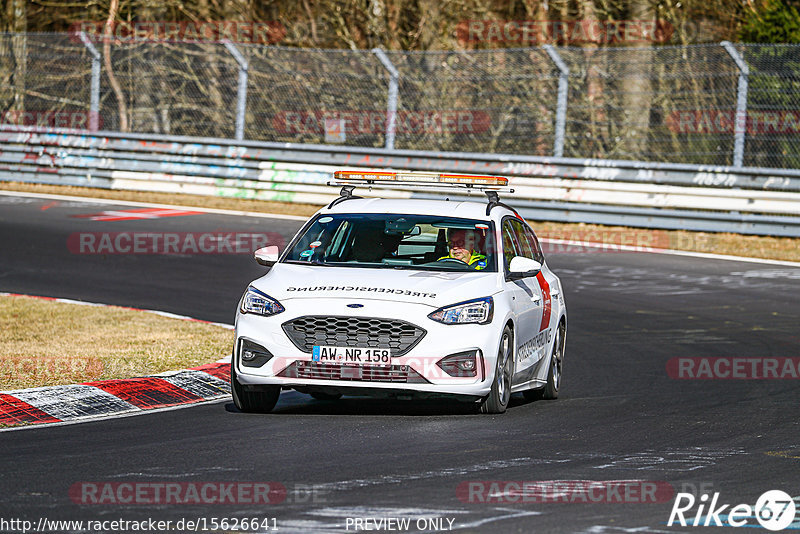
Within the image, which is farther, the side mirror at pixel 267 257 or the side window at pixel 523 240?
the side window at pixel 523 240

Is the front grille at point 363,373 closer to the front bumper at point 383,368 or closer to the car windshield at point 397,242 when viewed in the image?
the front bumper at point 383,368

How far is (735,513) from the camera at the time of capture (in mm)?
6676

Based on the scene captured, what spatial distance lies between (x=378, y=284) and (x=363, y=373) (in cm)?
64

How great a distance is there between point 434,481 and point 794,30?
1805 cm

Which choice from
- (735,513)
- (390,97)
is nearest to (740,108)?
(390,97)

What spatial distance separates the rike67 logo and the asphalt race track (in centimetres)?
6

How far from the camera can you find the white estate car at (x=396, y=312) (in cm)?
916

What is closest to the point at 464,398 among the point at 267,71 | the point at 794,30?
the point at 794,30

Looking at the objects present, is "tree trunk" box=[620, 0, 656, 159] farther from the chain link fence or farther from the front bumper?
the front bumper

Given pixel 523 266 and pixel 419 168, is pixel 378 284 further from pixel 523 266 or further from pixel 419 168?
pixel 419 168

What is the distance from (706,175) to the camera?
21953mm

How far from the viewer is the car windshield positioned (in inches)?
403

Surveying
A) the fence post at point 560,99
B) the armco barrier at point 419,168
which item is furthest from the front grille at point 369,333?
the fence post at point 560,99

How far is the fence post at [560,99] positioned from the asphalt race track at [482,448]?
848 centimetres
